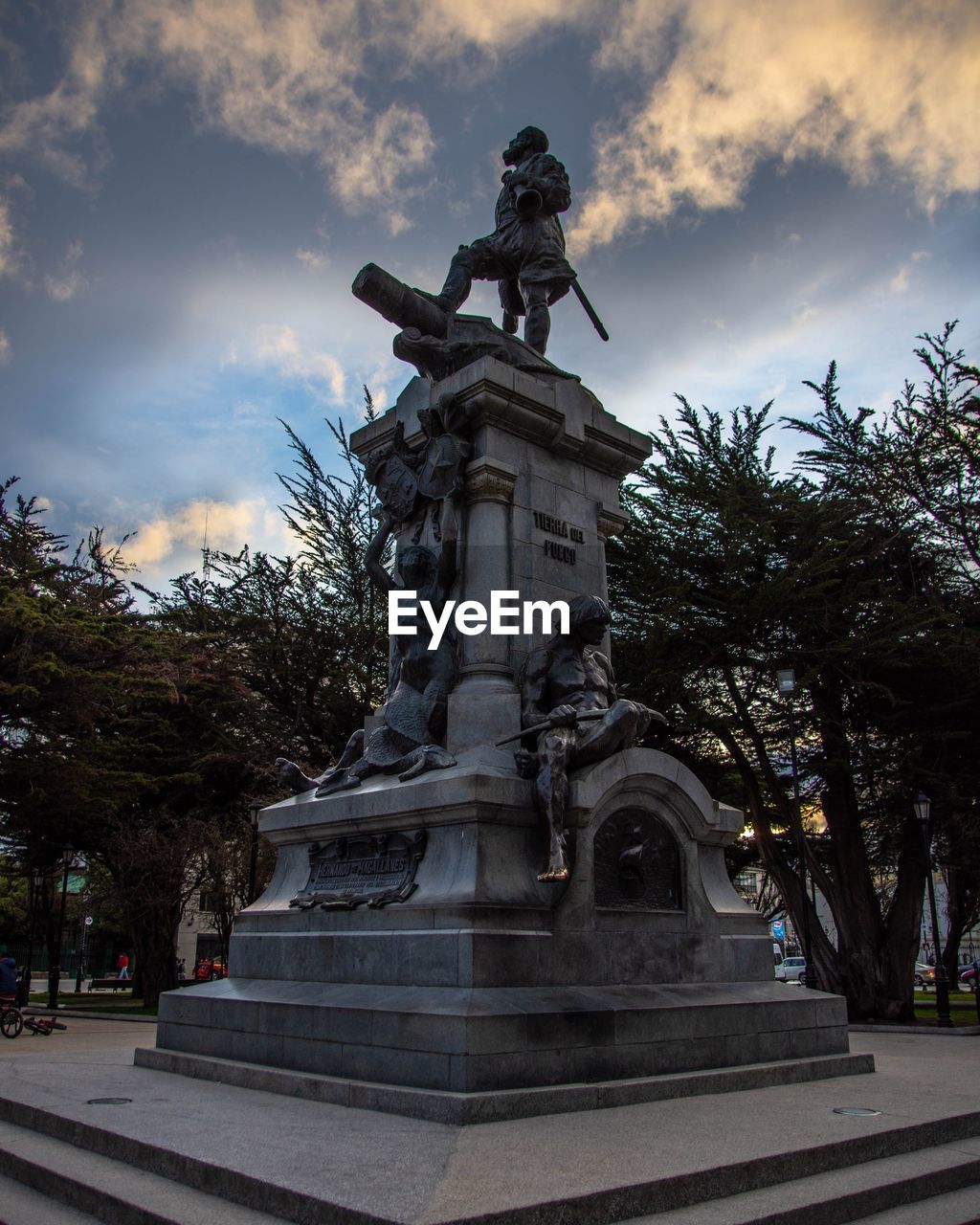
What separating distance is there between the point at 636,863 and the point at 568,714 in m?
1.25

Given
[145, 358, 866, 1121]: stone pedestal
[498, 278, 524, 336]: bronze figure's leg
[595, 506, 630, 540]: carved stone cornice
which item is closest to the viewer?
[145, 358, 866, 1121]: stone pedestal

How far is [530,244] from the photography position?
11406mm

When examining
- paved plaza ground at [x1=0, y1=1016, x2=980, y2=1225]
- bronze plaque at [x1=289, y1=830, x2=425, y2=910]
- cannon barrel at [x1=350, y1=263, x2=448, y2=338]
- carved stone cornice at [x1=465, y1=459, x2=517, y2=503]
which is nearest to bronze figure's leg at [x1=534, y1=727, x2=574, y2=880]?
bronze plaque at [x1=289, y1=830, x2=425, y2=910]

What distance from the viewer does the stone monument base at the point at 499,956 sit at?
6.57m

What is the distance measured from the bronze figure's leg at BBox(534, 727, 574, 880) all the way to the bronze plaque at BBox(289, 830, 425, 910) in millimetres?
998

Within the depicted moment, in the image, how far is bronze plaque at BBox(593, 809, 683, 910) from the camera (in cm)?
798

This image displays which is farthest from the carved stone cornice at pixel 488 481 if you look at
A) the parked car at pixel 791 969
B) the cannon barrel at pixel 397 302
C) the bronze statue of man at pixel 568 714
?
the parked car at pixel 791 969

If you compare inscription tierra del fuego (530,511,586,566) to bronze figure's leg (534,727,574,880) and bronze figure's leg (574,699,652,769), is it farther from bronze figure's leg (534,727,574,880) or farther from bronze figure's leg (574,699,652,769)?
bronze figure's leg (534,727,574,880)

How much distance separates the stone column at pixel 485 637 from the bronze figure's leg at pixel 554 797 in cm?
75

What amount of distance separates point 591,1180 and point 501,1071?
5.77 feet

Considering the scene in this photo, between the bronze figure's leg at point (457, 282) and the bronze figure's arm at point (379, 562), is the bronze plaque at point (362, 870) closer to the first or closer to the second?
the bronze figure's arm at point (379, 562)

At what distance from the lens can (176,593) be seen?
32438mm

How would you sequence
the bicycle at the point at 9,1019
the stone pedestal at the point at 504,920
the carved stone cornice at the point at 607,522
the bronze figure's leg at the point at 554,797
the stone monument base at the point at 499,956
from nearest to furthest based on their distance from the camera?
the stone monument base at the point at 499,956 < the stone pedestal at the point at 504,920 < the bronze figure's leg at the point at 554,797 < the carved stone cornice at the point at 607,522 < the bicycle at the point at 9,1019

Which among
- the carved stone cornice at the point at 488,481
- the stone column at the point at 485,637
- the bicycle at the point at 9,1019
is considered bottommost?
the bicycle at the point at 9,1019
